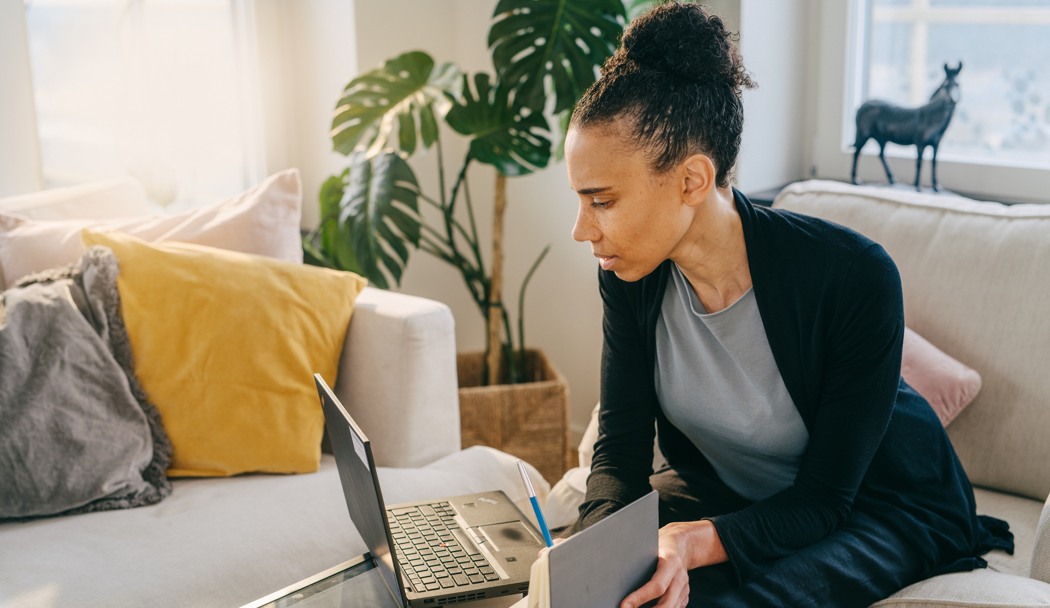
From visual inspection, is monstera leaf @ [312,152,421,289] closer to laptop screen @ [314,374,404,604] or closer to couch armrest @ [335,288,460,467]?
couch armrest @ [335,288,460,467]

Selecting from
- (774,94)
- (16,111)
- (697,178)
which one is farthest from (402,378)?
(16,111)

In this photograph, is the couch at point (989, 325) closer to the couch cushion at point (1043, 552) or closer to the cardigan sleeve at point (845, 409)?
the couch cushion at point (1043, 552)

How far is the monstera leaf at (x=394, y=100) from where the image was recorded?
90.7 inches

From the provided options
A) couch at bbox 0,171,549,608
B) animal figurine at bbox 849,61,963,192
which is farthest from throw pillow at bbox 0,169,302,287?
animal figurine at bbox 849,61,963,192

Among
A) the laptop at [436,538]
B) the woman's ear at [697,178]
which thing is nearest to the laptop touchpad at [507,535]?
the laptop at [436,538]

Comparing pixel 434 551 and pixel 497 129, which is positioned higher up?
pixel 497 129

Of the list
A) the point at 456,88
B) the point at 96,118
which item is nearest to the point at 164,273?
the point at 456,88

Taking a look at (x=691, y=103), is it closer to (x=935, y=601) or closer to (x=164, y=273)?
(x=935, y=601)

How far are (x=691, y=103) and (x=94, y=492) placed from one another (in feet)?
3.56

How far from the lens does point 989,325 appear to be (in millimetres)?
1595

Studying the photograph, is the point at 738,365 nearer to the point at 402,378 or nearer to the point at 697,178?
the point at 697,178

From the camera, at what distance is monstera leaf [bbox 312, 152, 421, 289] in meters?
2.20

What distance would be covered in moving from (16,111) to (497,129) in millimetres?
1136

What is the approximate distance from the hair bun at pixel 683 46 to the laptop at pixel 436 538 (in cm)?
53
